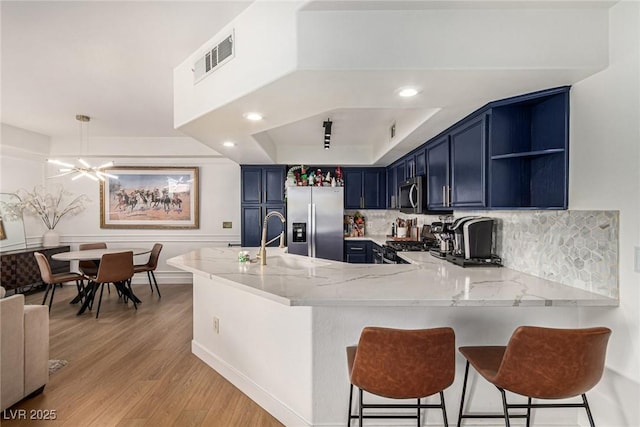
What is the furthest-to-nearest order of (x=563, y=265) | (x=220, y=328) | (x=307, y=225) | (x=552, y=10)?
1. (x=307, y=225)
2. (x=220, y=328)
3. (x=563, y=265)
4. (x=552, y=10)

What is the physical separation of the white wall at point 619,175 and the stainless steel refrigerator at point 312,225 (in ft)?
11.6

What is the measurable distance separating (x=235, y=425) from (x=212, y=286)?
3.55ft

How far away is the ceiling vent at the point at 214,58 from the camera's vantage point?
2.04 meters

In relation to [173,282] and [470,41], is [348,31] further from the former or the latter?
[173,282]

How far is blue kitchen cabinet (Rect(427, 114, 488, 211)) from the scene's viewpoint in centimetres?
235

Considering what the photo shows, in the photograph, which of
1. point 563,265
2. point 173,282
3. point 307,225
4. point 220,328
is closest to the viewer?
point 563,265

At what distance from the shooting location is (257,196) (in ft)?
17.5

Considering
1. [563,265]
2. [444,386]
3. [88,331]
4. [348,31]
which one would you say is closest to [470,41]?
[348,31]

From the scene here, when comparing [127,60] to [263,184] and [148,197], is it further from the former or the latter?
[148,197]

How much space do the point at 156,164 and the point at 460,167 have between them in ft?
17.2

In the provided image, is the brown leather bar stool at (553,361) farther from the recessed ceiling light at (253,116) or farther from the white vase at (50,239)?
the white vase at (50,239)

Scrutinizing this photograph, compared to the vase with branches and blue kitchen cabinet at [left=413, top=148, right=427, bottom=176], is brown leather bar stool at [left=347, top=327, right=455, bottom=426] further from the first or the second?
the vase with branches

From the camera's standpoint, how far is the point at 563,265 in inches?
77.3

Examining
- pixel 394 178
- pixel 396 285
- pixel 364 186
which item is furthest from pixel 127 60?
pixel 364 186
